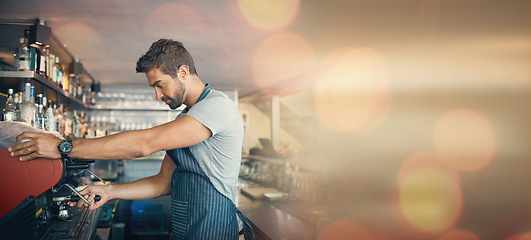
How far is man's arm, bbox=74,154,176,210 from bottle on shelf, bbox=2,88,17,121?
1.23m

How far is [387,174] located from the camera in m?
0.96

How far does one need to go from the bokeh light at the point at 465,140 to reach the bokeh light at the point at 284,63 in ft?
9.72

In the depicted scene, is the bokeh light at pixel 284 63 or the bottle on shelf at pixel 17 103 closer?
the bottle on shelf at pixel 17 103

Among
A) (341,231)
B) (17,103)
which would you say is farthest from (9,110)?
(341,231)

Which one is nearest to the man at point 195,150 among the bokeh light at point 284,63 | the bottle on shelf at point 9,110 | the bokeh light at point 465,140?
the bokeh light at point 465,140

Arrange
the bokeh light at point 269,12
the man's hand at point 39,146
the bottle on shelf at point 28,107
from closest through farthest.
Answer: the man's hand at point 39,146 < the bottle on shelf at point 28,107 < the bokeh light at point 269,12

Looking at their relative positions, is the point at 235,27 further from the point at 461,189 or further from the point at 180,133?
the point at 461,189

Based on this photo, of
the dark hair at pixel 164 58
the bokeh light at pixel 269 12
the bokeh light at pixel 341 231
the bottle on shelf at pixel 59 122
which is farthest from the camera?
the bottle on shelf at pixel 59 122

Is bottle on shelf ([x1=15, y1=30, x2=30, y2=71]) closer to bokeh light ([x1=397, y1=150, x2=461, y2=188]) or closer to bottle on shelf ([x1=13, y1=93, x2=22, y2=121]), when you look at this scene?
bottle on shelf ([x1=13, y1=93, x2=22, y2=121])

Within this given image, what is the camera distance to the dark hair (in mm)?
1457

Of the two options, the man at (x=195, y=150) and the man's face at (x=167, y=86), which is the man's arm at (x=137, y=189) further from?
the man's face at (x=167, y=86)

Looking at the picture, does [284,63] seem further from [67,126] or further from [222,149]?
[222,149]

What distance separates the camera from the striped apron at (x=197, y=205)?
1523mm

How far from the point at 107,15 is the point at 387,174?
9.34ft
